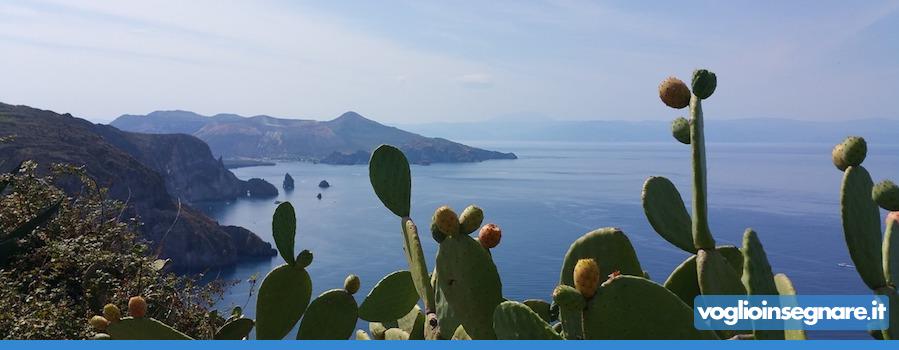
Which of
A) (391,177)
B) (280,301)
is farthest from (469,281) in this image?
(280,301)

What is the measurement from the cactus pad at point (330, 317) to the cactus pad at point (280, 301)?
0.10 m

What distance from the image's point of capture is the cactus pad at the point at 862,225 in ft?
6.60

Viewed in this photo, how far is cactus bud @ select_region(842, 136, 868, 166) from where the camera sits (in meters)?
1.95

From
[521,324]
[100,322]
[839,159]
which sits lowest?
[100,322]

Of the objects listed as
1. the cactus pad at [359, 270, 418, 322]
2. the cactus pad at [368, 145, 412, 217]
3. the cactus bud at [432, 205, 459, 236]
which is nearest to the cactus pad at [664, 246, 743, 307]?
the cactus bud at [432, 205, 459, 236]

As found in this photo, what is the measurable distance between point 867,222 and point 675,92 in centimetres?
77

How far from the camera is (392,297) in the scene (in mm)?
2863

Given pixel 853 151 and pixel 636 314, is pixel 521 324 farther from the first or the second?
pixel 853 151

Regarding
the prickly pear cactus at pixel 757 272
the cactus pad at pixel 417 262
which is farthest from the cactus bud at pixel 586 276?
the cactus pad at pixel 417 262

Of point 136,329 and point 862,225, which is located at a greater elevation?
point 862,225

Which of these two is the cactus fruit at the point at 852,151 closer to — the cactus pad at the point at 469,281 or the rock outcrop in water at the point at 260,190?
the cactus pad at the point at 469,281

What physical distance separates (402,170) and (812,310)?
1.43 metres

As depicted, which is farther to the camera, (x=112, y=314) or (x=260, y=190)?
(x=260, y=190)

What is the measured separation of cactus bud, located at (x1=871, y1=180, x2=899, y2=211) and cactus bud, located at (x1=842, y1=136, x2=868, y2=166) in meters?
0.09
